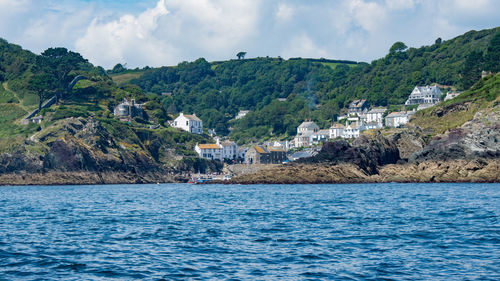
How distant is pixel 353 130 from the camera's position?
505 feet

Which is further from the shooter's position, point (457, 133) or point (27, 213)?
point (457, 133)

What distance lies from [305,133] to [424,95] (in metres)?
35.3

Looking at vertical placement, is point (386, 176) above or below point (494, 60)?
below

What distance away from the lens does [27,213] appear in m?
45.9

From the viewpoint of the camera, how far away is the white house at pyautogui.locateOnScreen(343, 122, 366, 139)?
153 metres

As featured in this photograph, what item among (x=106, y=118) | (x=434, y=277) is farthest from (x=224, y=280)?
(x=106, y=118)

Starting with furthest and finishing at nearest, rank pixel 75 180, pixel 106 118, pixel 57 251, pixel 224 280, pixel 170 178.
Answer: pixel 106 118 < pixel 170 178 < pixel 75 180 < pixel 57 251 < pixel 224 280

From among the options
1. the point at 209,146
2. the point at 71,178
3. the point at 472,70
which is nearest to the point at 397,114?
the point at 472,70

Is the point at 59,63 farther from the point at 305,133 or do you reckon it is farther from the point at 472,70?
the point at 472,70

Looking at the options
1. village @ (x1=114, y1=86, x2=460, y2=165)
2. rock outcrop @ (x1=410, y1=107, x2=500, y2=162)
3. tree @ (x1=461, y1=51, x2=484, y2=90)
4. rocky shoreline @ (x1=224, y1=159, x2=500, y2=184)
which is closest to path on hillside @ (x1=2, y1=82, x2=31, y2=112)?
village @ (x1=114, y1=86, x2=460, y2=165)

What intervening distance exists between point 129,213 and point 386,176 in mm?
55221

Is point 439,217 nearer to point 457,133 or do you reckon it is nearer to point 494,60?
point 457,133

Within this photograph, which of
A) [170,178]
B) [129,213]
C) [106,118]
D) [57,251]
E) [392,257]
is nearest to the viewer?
[392,257]

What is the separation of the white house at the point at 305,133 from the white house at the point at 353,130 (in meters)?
13.3
